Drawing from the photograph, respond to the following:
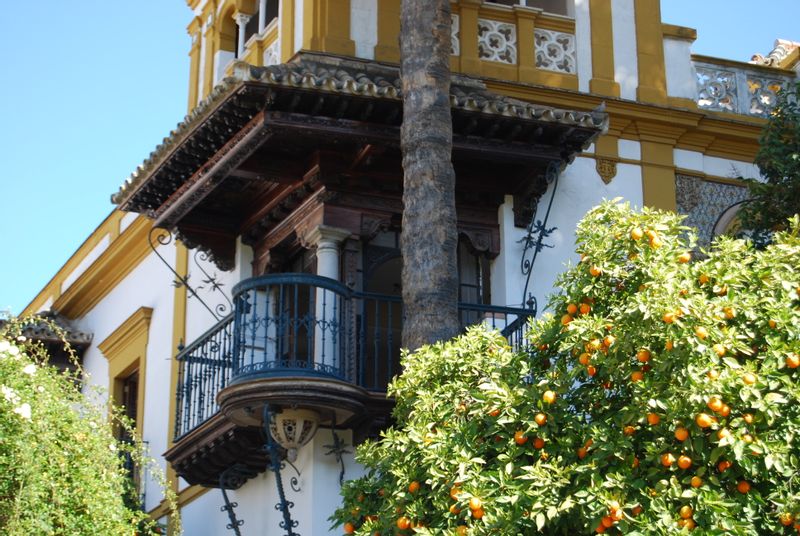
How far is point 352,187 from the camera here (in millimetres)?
14734

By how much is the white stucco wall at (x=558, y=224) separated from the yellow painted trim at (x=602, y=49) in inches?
33.7

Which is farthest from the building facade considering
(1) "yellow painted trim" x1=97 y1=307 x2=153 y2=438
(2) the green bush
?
(2) the green bush

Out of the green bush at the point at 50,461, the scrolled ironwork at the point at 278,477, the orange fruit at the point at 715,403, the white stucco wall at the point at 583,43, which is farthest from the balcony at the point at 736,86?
the orange fruit at the point at 715,403

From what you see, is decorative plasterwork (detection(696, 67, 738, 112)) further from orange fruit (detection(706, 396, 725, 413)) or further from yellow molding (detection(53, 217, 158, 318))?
orange fruit (detection(706, 396, 725, 413))

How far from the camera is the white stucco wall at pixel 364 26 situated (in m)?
15.5

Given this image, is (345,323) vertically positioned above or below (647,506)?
above

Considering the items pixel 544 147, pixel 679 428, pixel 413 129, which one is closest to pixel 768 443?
pixel 679 428

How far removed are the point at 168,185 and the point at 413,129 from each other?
326 cm

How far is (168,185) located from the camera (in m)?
15.5

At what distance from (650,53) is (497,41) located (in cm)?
171

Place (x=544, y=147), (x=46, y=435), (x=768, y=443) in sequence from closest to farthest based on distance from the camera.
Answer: (x=768, y=443) < (x=46, y=435) < (x=544, y=147)

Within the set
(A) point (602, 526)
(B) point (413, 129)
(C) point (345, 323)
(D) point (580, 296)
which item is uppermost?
(B) point (413, 129)

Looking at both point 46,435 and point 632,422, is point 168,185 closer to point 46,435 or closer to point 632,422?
point 46,435

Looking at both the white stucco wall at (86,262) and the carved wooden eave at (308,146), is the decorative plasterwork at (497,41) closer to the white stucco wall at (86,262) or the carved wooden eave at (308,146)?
the carved wooden eave at (308,146)
